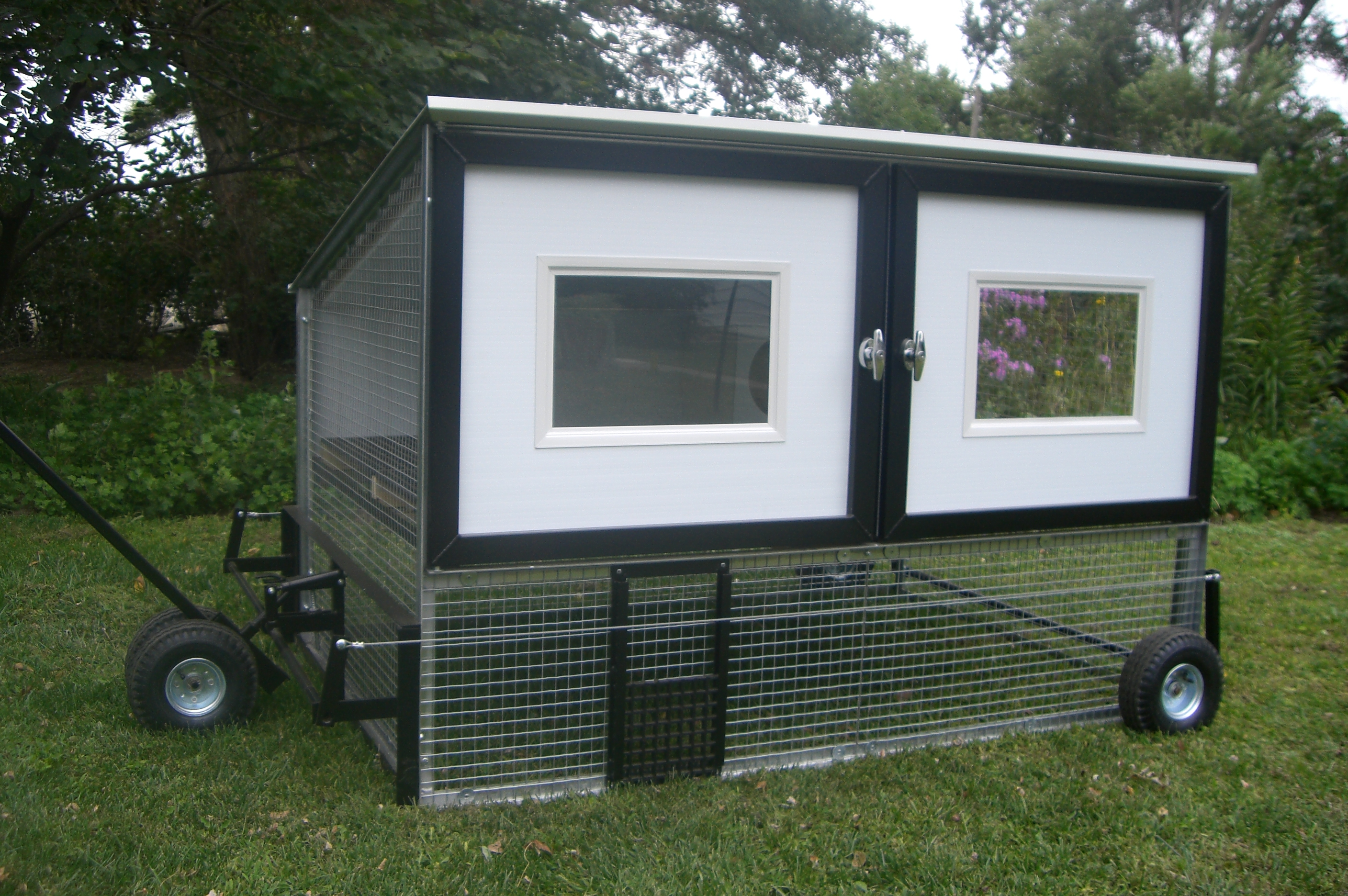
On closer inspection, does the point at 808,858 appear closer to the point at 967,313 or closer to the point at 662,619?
the point at 662,619

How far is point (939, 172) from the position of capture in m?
3.81

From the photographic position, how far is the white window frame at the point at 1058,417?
156 inches

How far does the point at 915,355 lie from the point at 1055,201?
2.68 feet

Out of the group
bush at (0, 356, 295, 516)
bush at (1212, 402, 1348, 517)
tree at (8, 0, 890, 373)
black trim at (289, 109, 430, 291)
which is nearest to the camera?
black trim at (289, 109, 430, 291)

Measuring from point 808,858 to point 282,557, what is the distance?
3068 mm

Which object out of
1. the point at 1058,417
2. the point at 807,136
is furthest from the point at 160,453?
the point at 1058,417

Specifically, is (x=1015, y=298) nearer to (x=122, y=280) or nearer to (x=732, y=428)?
(x=732, y=428)

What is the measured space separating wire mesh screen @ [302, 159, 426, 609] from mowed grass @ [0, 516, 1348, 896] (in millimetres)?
704

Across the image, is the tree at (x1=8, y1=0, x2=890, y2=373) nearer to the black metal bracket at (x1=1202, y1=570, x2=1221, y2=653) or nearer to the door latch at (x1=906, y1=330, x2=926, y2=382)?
the door latch at (x1=906, y1=330, x2=926, y2=382)

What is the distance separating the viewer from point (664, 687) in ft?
11.9

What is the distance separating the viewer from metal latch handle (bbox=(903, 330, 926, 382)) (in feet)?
12.4

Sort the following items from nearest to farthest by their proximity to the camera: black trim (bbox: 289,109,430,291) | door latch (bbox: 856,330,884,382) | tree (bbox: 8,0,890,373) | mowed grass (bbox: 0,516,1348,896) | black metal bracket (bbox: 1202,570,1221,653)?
mowed grass (bbox: 0,516,1348,896)
black trim (bbox: 289,109,430,291)
door latch (bbox: 856,330,884,382)
black metal bracket (bbox: 1202,570,1221,653)
tree (bbox: 8,0,890,373)

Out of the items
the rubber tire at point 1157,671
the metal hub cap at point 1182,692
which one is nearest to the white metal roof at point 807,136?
the rubber tire at point 1157,671

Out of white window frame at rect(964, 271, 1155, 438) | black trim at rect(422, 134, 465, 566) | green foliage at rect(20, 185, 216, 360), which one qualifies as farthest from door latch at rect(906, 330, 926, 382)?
green foliage at rect(20, 185, 216, 360)
